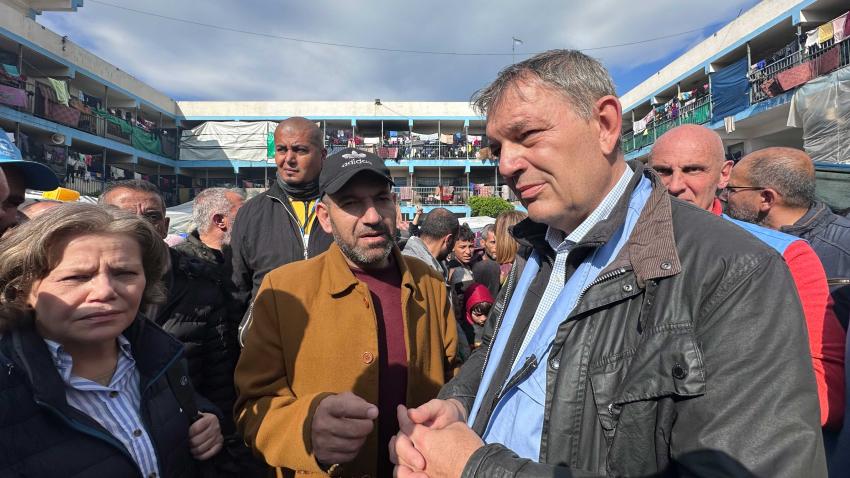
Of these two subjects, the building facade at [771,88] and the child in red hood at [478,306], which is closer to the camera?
the child in red hood at [478,306]

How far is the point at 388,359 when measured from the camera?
2.12 metres

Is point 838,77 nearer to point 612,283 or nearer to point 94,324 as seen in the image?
point 612,283

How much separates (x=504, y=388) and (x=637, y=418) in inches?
16.7

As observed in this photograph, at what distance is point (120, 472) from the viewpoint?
62.9 inches

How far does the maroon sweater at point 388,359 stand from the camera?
206cm

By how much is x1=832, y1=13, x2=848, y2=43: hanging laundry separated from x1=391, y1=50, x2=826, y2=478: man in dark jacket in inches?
618

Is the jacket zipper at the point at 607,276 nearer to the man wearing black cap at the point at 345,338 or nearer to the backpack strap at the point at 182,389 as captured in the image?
the man wearing black cap at the point at 345,338

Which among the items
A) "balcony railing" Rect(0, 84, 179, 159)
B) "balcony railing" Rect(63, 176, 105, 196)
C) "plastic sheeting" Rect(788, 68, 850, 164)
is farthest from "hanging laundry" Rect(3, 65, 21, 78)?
"plastic sheeting" Rect(788, 68, 850, 164)

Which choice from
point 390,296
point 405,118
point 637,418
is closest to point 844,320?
point 637,418

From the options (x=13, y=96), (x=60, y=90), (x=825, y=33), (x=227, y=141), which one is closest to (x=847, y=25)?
(x=825, y=33)

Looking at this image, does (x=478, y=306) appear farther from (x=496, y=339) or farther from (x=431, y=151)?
(x=431, y=151)

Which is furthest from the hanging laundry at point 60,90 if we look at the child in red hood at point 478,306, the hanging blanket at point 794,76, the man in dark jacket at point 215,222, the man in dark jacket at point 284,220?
the hanging blanket at point 794,76

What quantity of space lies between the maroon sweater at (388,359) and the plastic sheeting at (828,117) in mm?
11899

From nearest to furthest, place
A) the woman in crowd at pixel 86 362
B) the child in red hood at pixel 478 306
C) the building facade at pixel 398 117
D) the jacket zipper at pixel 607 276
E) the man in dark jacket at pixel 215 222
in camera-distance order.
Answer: the jacket zipper at pixel 607 276, the woman in crowd at pixel 86 362, the man in dark jacket at pixel 215 222, the child in red hood at pixel 478 306, the building facade at pixel 398 117
